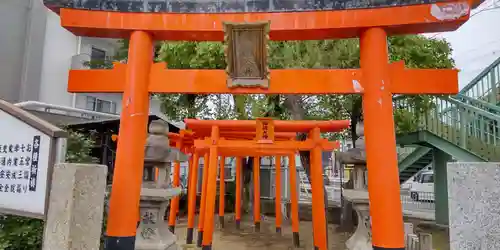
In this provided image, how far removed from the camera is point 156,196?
6180mm

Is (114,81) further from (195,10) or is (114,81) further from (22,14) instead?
(22,14)

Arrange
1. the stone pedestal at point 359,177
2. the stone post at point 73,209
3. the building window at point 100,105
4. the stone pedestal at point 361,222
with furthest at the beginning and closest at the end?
1. the building window at point 100,105
2. the stone pedestal at point 359,177
3. the stone pedestal at point 361,222
4. the stone post at point 73,209

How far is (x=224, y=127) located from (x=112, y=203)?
4129 mm

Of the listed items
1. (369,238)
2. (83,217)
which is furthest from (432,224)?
(83,217)

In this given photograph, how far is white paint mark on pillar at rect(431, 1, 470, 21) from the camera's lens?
4.88 metres

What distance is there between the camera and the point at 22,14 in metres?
13.9

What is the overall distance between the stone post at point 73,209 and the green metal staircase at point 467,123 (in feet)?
29.7

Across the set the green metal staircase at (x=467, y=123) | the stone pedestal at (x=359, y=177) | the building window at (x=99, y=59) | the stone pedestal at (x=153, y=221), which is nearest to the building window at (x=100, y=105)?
the building window at (x=99, y=59)

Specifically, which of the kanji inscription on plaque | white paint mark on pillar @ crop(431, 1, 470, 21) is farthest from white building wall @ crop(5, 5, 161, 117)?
white paint mark on pillar @ crop(431, 1, 470, 21)

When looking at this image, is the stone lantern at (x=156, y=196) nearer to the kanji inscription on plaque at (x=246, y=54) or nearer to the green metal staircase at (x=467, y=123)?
the kanji inscription on plaque at (x=246, y=54)

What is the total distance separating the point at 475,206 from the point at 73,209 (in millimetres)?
3831

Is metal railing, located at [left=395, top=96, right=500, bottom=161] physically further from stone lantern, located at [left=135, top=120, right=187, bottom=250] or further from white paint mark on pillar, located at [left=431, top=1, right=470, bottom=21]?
stone lantern, located at [left=135, top=120, right=187, bottom=250]

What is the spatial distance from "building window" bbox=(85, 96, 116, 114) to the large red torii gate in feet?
40.4

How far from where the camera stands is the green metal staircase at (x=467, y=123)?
9031 millimetres
